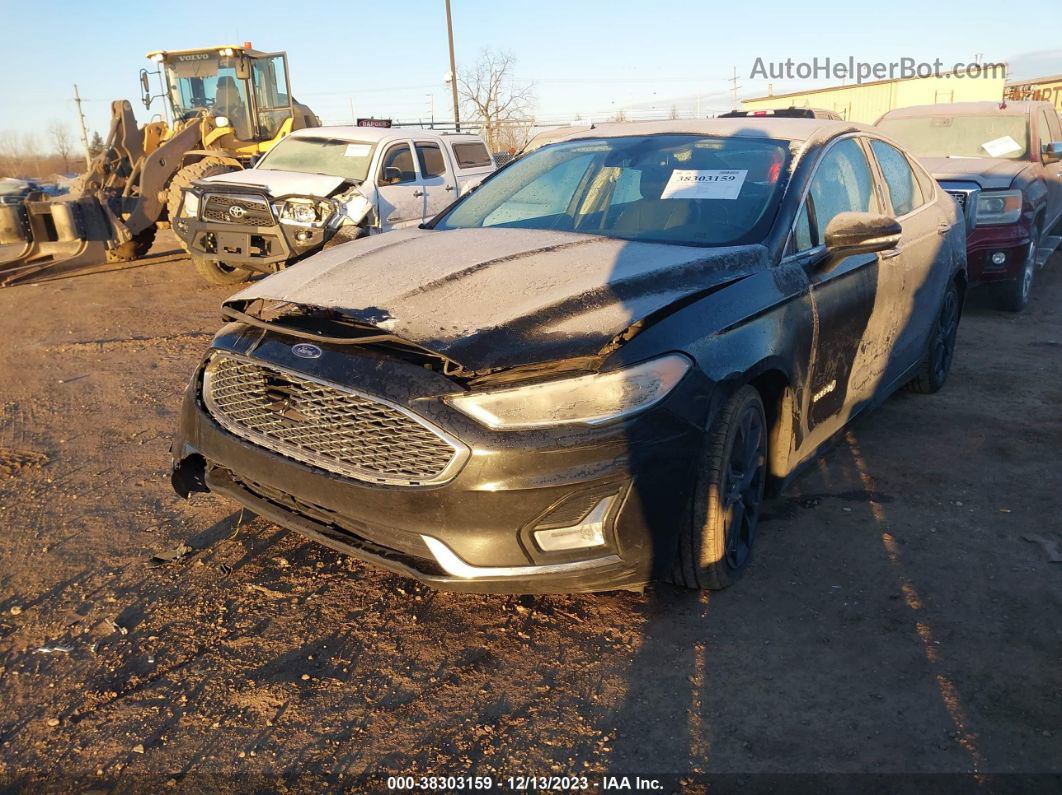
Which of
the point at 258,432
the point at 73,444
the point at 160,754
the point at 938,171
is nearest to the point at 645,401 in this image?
the point at 258,432

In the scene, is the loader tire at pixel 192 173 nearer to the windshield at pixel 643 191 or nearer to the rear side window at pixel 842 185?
the windshield at pixel 643 191

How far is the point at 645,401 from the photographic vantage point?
2.66 m

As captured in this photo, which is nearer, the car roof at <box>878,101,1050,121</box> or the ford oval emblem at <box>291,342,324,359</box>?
the ford oval emblem at <box>291,342,324,359</box>

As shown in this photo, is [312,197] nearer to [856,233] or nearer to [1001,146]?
[856,233]

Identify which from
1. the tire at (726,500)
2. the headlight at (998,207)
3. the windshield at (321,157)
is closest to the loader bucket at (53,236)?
the windshield at (321,157)

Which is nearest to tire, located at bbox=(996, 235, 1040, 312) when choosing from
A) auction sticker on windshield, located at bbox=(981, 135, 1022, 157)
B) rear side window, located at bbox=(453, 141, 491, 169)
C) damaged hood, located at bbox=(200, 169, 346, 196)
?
auction sticker on windshield, located at bbox=(981, 135, 1022, 157)

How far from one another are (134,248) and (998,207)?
434 inches

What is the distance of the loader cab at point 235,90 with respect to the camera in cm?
1307

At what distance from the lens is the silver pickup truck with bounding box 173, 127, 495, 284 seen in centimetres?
892

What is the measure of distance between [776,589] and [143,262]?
473 inches

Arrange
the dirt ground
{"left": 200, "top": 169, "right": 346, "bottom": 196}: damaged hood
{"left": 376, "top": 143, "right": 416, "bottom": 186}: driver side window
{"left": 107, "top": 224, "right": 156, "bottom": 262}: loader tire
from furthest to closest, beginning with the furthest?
{"left": 107, "top": 224, "right": 156, "bottom": 262}: loader tire < {"left": 376, "top": 143, "right": 416, "bottom": 186}: driver side window < {"left": 200, "top": 169, "right": 346, "bottom": 196}: damaged hood < the dirt ground

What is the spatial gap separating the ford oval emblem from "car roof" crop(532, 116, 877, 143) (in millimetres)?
2313

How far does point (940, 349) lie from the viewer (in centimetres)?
559

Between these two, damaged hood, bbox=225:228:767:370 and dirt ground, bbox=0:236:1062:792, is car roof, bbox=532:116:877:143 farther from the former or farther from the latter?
dirt ground, bbox=0:236:1062:792
